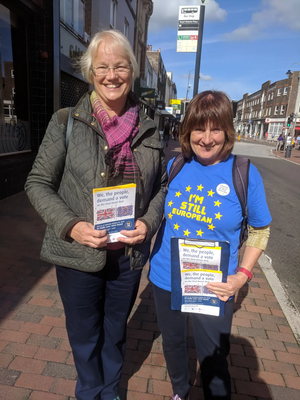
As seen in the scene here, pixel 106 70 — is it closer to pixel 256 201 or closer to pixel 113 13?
pixel 256 201

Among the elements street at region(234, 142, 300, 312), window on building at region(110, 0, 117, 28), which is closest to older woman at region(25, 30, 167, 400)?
street at region(234, 142, 300, 312)

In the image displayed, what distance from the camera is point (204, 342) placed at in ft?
5.40

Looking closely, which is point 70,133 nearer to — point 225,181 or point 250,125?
point 225,181

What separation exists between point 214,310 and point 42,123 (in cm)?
721

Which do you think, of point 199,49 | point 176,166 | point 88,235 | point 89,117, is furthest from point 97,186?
point 199,49

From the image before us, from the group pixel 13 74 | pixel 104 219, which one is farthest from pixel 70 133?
pixel 13 74

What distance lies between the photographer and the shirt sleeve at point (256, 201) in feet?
5.00

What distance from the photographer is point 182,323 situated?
1.77 meters

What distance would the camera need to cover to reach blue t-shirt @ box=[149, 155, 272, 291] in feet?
5.04

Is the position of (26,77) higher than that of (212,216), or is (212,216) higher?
(26,77)

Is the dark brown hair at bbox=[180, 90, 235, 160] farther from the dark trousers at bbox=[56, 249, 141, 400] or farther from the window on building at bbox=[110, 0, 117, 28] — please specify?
the window on building at bbox=[110, 0, 117, 28]

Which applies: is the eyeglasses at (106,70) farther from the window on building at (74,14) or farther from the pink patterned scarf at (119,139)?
the window on building at (74,14)

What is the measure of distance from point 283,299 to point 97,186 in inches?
118

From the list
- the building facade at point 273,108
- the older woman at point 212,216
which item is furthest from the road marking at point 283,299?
the building facade at point 273,108
